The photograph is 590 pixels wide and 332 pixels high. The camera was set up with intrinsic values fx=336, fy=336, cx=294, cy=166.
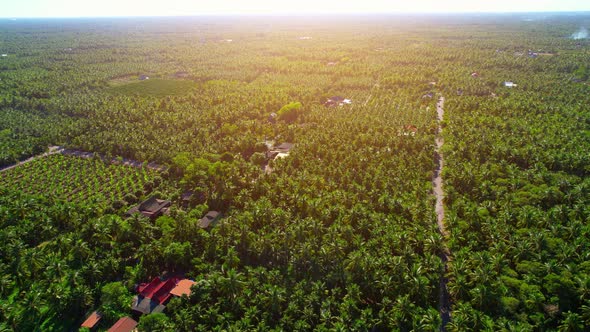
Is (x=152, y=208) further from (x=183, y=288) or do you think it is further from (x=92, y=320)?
(x=92, y=320)

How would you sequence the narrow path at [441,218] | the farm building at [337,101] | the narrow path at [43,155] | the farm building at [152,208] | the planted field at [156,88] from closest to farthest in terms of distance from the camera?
the narrow path at [441,218] → the farm building at [152,208] → the narrow path at [43,155] → the farm building at [337,101] → the planted field at [156,88]

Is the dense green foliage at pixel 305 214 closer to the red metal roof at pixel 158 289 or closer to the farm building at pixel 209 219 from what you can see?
the farm building at pixel 209 219

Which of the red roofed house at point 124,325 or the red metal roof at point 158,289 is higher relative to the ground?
the red metal roof at point 158,289

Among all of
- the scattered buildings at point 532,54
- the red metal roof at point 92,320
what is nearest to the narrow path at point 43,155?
the red metal roof at point 92,320

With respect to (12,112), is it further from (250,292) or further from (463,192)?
(463,192)

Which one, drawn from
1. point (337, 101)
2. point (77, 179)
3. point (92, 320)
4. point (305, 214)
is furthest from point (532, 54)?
point (92, 320)

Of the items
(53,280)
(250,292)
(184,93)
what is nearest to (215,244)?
(250,292)

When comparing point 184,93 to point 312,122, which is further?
point 184,93
